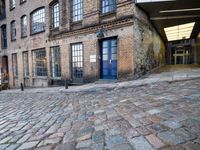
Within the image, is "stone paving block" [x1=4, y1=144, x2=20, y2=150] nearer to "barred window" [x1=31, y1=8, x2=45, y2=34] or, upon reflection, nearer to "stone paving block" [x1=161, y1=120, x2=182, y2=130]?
"stone paving block" [x1=161, y1=120, x2=182, y2=130]

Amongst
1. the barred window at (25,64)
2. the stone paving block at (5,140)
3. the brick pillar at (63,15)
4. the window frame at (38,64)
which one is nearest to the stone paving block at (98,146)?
the stone paving block at (5,140)

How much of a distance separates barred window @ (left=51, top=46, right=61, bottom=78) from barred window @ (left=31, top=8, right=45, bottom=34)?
250 cm

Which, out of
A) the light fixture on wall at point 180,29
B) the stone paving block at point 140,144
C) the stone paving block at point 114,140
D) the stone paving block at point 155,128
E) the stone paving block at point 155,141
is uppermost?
the light fixture on wall at point 180,29

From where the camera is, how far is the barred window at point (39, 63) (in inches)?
564

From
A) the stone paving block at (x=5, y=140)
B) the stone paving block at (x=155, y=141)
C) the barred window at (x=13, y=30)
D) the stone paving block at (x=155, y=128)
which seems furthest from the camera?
the barred window at (x=13, y=30)

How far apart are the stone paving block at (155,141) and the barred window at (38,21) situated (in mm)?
13732

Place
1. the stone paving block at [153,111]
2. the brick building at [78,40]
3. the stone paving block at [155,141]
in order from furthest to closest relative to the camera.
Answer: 1. the brick building at [78,40]
2. the stone paving block at [153,111]
3. the stone paving block at [155,141]

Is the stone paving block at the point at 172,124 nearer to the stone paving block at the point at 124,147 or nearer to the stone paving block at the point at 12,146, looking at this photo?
Answer: the stone paving block at the point at 124,147

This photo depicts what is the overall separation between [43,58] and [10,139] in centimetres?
1170

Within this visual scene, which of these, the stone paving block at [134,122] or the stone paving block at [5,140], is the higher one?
the stone paving block at [134,122]

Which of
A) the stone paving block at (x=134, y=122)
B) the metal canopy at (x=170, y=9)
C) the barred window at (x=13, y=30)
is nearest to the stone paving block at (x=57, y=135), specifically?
the stone paving block at (x=134, y=122)

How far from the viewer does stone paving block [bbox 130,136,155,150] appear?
2348 mm

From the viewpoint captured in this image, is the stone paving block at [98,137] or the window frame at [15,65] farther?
the window frame at [15,65]

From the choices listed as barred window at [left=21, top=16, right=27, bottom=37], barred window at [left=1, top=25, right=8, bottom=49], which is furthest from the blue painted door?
barred window at [left=1, top=25, right=8, bottom=49]
